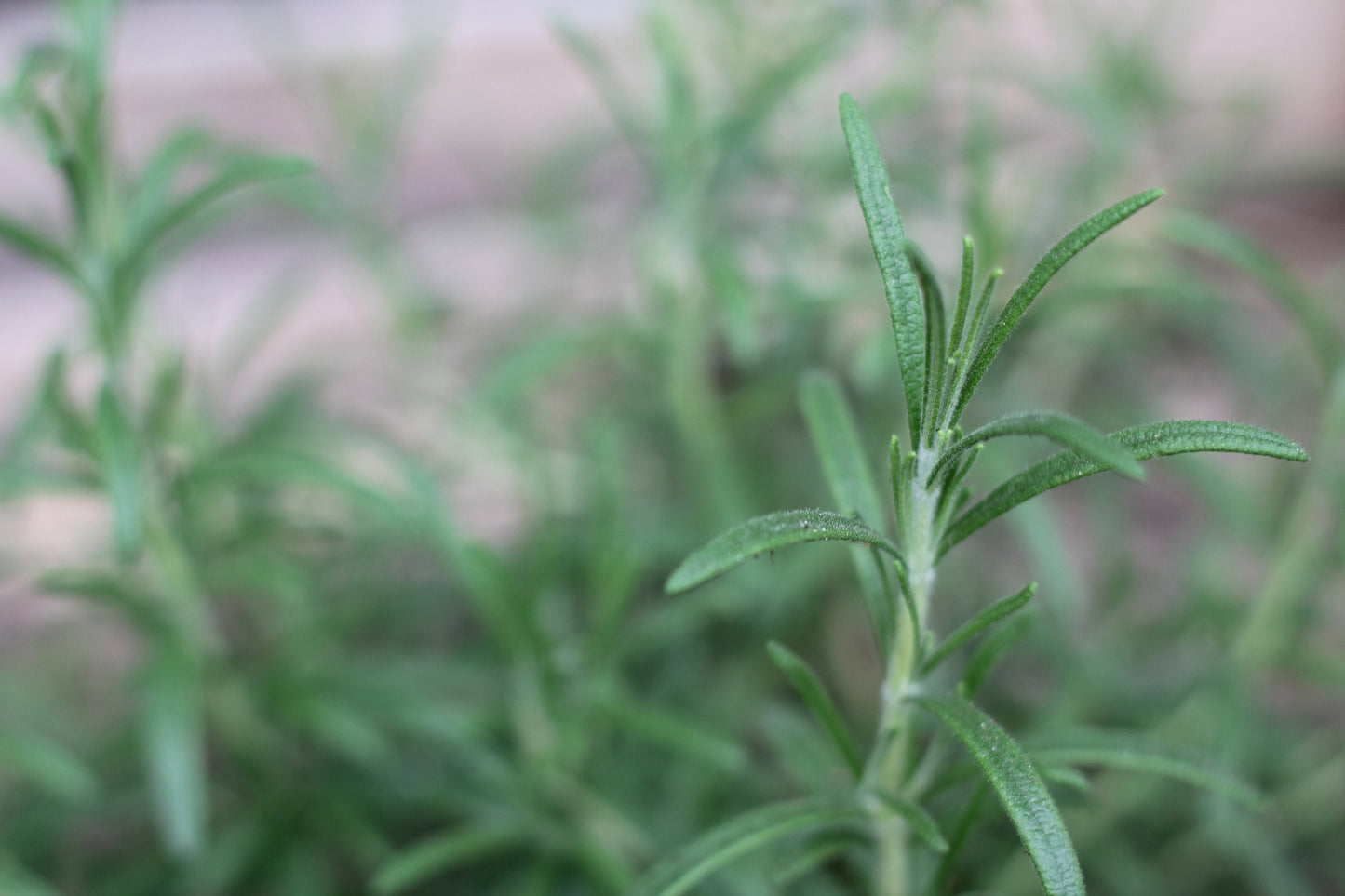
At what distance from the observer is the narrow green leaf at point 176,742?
914mm

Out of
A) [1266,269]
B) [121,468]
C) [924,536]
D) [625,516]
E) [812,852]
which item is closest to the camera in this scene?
[924,536]

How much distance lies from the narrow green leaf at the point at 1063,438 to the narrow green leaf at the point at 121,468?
629 mm

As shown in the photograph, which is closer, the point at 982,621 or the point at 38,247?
the point at 982,621

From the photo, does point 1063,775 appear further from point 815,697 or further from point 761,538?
point 761,538

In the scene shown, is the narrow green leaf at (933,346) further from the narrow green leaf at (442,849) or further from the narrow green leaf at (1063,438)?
the narrow green leaf at (442,849)

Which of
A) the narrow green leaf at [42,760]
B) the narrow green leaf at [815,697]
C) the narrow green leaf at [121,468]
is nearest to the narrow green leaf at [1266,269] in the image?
the narrow green leaf at [815,697]

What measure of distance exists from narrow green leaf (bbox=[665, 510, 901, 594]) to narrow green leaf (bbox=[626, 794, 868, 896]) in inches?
8.3

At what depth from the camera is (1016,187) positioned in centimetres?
153

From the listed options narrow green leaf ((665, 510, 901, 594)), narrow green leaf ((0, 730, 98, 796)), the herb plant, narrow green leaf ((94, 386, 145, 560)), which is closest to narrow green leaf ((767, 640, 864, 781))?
the herb plant

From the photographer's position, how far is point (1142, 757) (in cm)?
70

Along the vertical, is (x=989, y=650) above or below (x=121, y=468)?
below

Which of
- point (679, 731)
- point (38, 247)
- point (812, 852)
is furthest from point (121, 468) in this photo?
point (812, 852)

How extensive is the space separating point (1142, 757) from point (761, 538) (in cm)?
33

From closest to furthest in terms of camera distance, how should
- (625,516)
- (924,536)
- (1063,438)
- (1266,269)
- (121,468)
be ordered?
1. (1063,438)
2. (924,536)
3. (121,468)
4. (1266,269)
5. (625,516)
